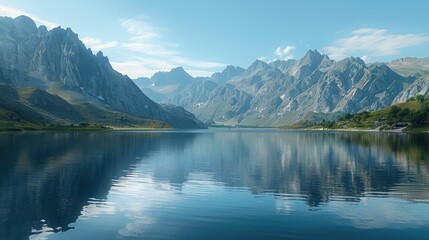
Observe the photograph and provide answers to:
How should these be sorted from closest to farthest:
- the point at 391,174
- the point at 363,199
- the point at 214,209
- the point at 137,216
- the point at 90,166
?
the point at 137,216 < the point at 214,209 < the point at 363,199 < the point at 391,174 < the point at 90,166

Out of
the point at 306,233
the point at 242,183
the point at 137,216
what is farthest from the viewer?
the point at 242,183

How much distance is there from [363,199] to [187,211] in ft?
77.8

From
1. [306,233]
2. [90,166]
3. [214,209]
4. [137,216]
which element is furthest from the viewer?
[90,166]

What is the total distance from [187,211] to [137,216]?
565cm

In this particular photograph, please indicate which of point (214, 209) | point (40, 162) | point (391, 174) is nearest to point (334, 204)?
point (214, 209)

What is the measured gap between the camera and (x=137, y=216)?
3803cm

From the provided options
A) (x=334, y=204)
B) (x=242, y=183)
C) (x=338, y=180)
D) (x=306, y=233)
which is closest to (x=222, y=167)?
(x=242, y=183)

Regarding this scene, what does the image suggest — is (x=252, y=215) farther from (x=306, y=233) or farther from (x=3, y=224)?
(x=3, y=224)

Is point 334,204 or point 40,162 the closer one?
point 334,204

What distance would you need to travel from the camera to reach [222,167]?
8181 cm

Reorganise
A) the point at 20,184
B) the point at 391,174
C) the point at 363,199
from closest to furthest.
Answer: the point at 363,199 < the point at 20,184 < the point at 391,174

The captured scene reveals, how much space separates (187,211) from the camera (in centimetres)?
4028

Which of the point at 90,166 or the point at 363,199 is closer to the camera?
the point at 363,199

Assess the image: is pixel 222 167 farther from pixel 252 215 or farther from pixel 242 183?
pixel 252 215
